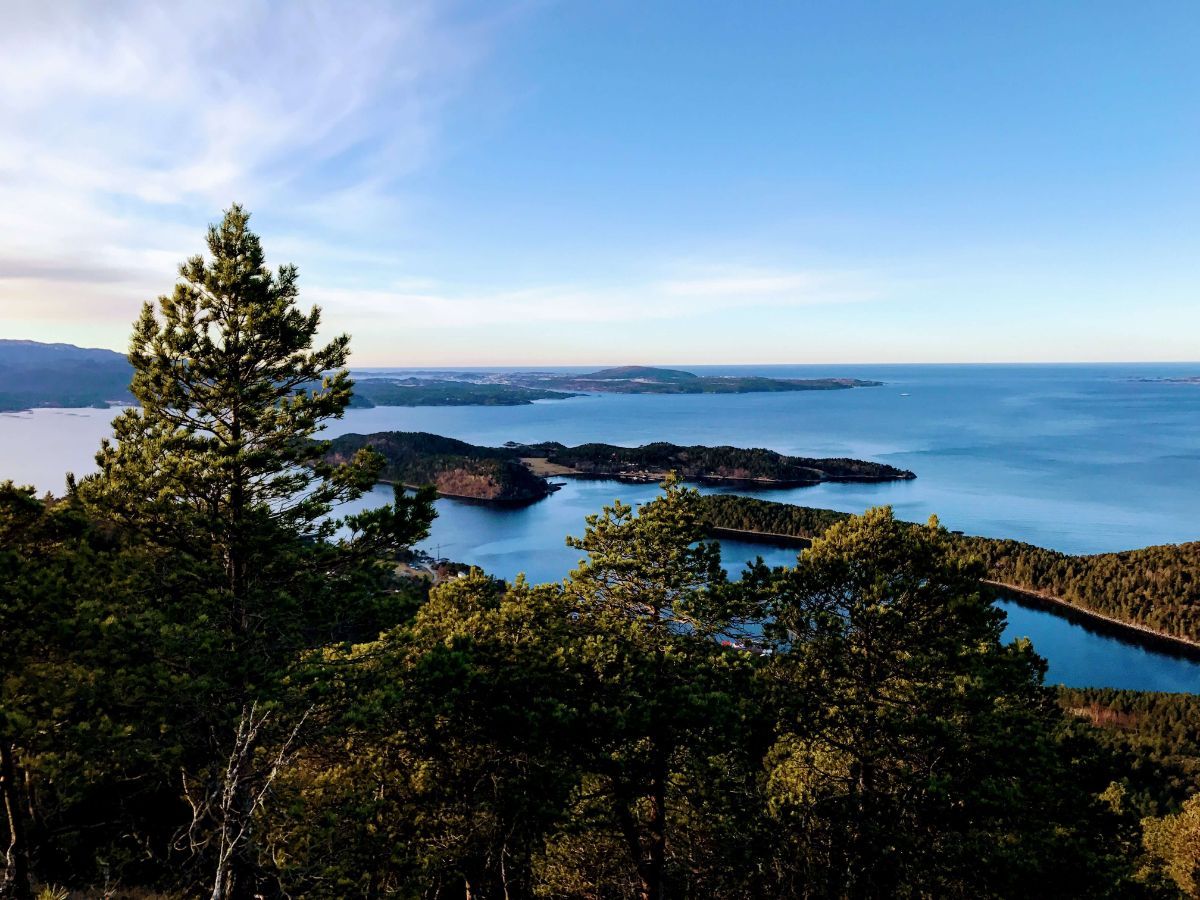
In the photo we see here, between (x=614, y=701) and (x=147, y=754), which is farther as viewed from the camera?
(x=614, y=701)

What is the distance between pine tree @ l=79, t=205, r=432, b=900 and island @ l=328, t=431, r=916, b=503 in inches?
5070

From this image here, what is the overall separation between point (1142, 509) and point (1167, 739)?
277 ft

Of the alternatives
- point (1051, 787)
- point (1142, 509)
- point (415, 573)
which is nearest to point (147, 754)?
point (1051, 787)

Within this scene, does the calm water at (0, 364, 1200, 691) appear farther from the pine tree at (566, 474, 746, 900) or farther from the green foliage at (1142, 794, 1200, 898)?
the pine tree at (566, 474, 746, 900)

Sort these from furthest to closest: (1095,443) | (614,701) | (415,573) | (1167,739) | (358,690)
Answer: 1. (1095,443)
2. (415,573)
3. (1167,739)
4. (614,701)
5. (358,690)

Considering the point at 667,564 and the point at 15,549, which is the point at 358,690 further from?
the point at 667,564

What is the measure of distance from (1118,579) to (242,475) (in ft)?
321

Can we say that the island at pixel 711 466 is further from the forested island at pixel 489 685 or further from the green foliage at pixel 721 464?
the forested island at pixel 489 685

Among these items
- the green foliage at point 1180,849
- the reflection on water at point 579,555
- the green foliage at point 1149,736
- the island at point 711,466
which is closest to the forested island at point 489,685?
the green foliage at point 1180,849

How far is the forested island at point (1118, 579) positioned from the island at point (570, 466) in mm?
61402

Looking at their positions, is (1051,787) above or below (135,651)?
below

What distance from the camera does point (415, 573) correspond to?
8519 centimetres

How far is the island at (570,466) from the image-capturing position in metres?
148

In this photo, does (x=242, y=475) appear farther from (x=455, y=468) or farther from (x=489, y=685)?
(x=455, y=468)
